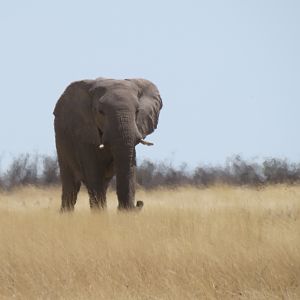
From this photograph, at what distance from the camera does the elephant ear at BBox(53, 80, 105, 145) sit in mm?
13281

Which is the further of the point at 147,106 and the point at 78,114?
the point at 78,114

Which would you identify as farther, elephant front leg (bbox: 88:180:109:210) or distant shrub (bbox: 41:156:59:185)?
distant shrub (bbox: 41:156:59:185)

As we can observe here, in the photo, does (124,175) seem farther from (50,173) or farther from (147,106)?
(50,173)

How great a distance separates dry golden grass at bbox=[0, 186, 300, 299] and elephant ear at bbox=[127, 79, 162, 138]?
2760 mm

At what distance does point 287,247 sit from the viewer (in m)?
7.87

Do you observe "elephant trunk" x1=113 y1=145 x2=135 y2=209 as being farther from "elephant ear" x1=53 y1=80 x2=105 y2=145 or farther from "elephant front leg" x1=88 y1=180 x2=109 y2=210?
Result: "elephant ear" x1=53 y1=80 x2=105 y2=145

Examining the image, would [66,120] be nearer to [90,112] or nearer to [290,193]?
[90,112]

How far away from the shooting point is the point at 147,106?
13.3 metres

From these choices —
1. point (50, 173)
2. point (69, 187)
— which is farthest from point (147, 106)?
point (50, 173)

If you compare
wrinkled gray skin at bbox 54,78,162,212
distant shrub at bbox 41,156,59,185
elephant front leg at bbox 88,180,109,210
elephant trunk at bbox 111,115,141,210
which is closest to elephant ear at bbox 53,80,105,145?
wrinkled gray skin at bbox 54,78,162,212

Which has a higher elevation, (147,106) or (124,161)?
(147,106)

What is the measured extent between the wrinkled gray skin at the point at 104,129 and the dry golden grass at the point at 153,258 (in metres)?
1.72

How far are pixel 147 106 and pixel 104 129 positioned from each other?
3.64 feet

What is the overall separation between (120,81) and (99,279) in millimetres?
6175
